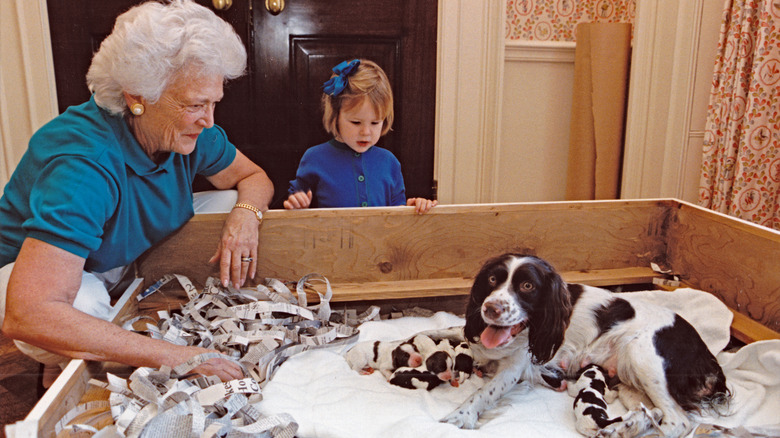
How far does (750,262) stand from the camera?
44.7 inches

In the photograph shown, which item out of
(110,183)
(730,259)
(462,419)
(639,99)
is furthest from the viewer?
(639,99)

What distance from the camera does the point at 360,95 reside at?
1250mm

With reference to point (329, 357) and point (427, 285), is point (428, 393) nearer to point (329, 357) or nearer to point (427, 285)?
point (329, 357)

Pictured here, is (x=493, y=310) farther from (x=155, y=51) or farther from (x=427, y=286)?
(x=155, y=51)

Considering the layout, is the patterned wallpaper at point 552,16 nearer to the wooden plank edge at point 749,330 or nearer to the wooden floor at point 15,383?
the wooden plank edge at point 749,330

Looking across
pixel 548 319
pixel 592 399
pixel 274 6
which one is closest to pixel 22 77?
pixel 274 6

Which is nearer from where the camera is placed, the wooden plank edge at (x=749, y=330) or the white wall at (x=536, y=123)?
the wooden plank edge at (x=749, y=330)

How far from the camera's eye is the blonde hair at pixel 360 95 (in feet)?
4.06

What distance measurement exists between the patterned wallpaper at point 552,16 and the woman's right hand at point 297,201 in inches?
28.2

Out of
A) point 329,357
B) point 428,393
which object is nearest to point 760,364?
point 428,393

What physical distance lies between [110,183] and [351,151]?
490mm

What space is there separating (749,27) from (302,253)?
1529 millimetres

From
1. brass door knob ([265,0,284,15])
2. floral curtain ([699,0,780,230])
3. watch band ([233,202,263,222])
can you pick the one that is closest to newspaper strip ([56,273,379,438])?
watch band ([233,202,263,222])

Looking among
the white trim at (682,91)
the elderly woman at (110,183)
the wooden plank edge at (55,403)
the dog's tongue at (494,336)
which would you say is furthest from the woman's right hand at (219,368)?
the white trim at (682,91)
